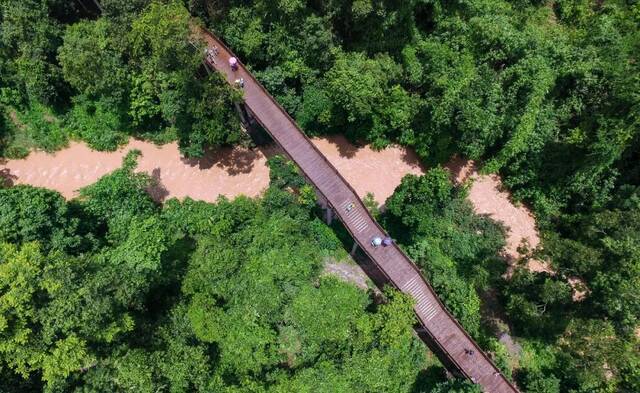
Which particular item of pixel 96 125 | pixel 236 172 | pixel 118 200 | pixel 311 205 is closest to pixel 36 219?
pixel 118 200

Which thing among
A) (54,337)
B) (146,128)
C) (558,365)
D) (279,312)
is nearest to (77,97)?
(146,128)

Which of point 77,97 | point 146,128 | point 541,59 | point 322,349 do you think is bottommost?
point 322,349

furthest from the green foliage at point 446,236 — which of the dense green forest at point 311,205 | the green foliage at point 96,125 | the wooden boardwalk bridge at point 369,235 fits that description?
the green foliage at point 96,125

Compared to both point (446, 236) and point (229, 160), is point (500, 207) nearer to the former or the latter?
Answer: point (446, 236)

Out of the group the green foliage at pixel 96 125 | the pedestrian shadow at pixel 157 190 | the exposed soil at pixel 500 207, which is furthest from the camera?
the green foliage at pixel 96 125

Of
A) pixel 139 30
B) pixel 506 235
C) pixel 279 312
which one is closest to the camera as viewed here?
pixel 279 312

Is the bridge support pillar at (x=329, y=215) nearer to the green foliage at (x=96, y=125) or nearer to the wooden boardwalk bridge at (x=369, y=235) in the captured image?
the wooden boardwalk bridge at (x=369, y=235)

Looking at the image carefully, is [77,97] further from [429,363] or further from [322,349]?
[429,363]
